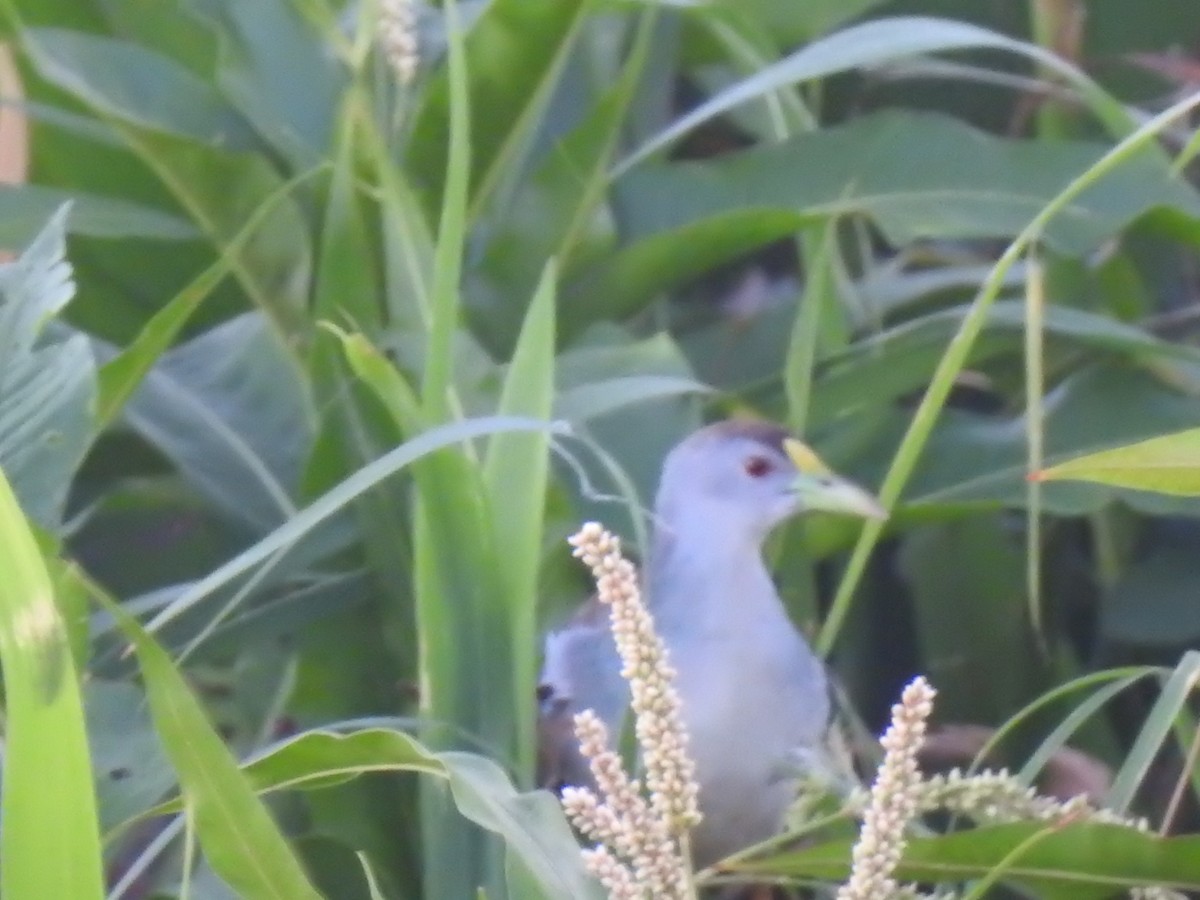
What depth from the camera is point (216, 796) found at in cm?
73

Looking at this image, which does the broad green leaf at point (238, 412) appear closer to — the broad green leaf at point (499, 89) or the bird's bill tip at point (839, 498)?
the broad green leaf at point (499, 89)

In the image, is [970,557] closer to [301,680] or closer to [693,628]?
[693,628]

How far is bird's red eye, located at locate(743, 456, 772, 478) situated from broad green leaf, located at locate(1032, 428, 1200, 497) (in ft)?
1.47

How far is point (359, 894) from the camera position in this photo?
1083 millimetres

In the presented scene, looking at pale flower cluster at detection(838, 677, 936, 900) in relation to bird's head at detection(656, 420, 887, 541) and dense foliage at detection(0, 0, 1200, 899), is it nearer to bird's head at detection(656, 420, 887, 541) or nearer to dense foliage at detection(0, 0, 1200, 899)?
dense foliage at detection(0, 0, 1200, 899)

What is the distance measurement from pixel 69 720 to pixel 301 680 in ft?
1.64

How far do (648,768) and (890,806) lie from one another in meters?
0.08

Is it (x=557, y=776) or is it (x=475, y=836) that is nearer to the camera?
(x=475, y=836)

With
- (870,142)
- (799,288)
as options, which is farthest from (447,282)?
(799,288)

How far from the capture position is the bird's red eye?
3.82 ft

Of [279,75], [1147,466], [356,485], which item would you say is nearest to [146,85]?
[279,75]

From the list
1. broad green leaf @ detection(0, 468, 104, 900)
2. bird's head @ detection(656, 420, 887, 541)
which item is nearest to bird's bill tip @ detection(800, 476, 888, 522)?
bird's head @ detection(656, 420, 887, 541)

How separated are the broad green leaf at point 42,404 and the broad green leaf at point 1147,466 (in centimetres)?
43

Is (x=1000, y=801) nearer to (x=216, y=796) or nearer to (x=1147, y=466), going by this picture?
(x=1147, y=466)
